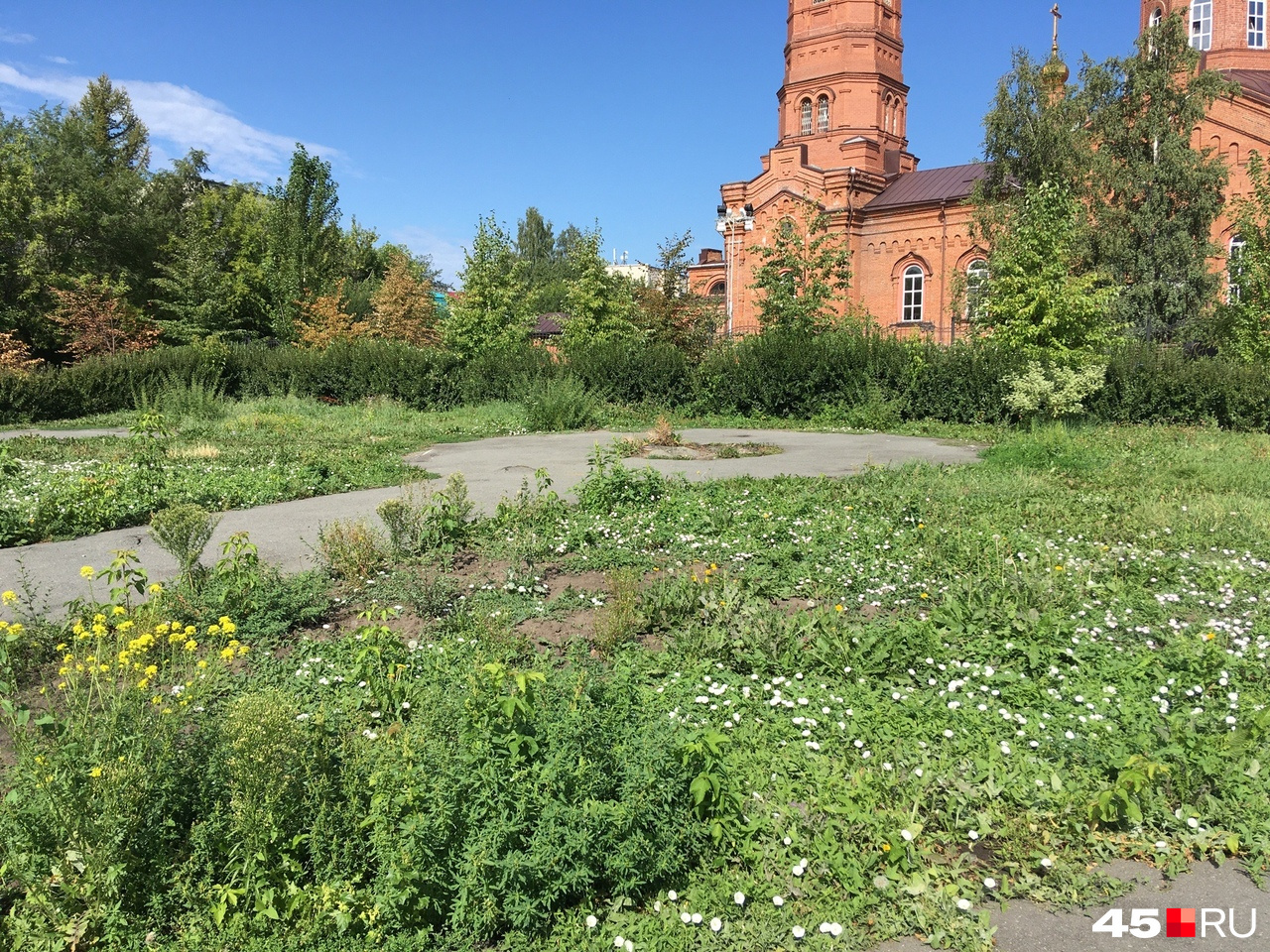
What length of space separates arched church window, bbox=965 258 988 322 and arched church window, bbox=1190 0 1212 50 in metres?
13.1

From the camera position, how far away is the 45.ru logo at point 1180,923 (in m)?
2.83

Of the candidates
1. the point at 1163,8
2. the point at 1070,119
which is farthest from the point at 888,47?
the point at 1070,119

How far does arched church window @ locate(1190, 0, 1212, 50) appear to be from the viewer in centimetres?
3838

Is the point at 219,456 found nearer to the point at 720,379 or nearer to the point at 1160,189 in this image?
the point at 720,379

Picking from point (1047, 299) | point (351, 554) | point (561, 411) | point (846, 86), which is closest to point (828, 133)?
point (846, 86)

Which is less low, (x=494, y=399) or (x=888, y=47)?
(x=888, y=47)

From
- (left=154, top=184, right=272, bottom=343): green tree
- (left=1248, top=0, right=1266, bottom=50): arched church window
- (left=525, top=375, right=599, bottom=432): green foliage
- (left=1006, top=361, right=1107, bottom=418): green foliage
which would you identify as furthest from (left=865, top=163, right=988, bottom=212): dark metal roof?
(left=154, top=184, right=272, bottom=343): green tree

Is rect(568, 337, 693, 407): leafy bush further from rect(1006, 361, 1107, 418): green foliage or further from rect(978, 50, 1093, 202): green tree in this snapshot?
rect(978, 50, 1093, 202): green tree

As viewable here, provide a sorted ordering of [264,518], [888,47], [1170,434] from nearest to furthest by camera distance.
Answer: [264,518] < [1170,434] < [888,47]

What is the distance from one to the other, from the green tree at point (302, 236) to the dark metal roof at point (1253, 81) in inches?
1463

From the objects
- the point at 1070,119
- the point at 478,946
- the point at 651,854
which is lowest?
the point at 478,946

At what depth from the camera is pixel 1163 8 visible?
3978 centimetres

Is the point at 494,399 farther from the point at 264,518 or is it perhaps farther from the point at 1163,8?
the point at 1163,8

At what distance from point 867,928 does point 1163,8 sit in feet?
160
